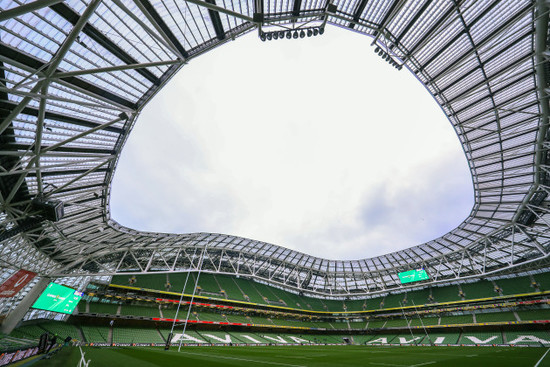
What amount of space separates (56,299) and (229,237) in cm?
2228

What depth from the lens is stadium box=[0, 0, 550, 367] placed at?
12.2 metres

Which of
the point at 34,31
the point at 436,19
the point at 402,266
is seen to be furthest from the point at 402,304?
the point at 34,31

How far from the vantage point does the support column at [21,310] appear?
77.8ft

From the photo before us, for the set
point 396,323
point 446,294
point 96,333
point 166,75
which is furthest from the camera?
point 396,323

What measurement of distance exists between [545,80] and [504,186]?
542 inches

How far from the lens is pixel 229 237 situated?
4075cm

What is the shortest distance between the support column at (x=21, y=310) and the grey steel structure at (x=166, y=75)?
1840 mm

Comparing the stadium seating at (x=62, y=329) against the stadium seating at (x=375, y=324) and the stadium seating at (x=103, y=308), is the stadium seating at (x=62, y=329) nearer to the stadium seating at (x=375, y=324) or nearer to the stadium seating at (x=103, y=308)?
the stadium seating at (x=103, y=308)

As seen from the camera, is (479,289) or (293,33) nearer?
(293,33)

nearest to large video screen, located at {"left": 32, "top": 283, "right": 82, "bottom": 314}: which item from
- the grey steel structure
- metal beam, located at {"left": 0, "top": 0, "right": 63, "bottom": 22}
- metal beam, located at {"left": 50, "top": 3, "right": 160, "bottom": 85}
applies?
the grey steel structure

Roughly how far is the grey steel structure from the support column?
184 centimetres

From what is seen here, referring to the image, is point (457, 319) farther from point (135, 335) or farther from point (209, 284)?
point (135, 335)

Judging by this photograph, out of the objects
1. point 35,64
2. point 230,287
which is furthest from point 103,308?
point 35,64

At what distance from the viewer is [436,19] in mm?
14766
